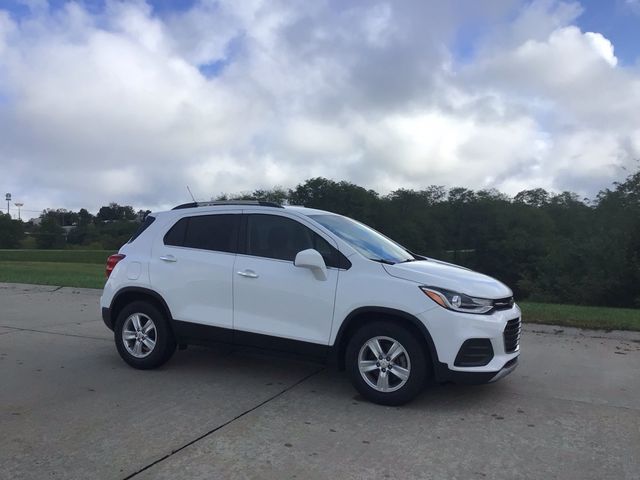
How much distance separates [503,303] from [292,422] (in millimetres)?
2139

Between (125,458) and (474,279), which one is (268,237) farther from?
(125,458)

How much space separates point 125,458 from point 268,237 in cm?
254

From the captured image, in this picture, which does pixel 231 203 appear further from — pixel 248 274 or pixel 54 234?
pixel 54 234

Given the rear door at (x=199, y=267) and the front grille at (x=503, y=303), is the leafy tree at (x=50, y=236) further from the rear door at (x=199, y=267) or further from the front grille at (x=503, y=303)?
the front grille at (x=503, y=303)

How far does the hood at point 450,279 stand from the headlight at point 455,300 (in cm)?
4

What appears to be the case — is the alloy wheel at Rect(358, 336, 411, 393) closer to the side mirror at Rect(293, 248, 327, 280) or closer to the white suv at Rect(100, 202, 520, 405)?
the white suv at Rect(100, 202, 520, 405)

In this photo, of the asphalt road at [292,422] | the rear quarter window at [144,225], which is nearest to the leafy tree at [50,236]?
the asphalt road at [292,422]

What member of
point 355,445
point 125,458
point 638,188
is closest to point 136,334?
point 125,458

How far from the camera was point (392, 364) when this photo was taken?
5.11 metres

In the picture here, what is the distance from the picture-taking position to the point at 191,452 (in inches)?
162

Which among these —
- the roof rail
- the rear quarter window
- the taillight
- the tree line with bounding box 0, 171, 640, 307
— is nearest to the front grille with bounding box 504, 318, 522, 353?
the roof rail

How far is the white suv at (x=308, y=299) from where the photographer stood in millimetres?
4980

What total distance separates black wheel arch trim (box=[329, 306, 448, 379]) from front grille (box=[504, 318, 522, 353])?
673 mm

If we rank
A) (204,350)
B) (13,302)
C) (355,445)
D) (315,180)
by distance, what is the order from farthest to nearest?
(315,180) → (13,302) → (204,350) → (355,445)
